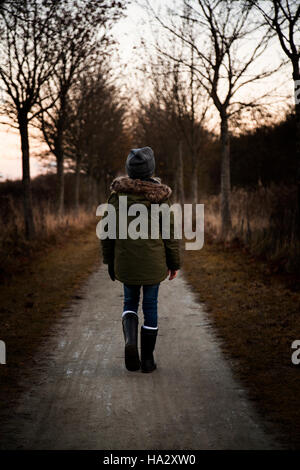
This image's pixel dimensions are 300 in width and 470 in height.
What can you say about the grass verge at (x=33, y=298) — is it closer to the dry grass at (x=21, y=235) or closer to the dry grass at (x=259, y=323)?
the dry grass at (x=21, y=235)

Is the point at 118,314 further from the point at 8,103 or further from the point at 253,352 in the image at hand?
the point at 8,103

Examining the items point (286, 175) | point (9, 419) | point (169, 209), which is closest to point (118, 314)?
point (169, 209)

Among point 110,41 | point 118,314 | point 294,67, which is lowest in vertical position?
point 118,314

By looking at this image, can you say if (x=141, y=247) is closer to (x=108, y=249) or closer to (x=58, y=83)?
(x=108, y=249)

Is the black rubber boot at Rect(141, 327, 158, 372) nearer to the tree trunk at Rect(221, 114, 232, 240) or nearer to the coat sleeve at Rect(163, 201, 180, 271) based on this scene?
the coat sleeve at Rect(163, 201, 180, 271)

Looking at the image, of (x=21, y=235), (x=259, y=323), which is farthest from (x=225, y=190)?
(x=259, y=323)

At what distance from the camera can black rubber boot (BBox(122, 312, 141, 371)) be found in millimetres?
4238

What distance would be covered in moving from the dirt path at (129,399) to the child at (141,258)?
0.31 m

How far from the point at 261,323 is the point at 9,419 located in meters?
3.55

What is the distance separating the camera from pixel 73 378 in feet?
13.6

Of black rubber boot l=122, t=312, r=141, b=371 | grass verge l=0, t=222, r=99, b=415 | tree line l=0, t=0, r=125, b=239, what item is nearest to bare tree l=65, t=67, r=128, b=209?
tree line l=0, t=0, r=125, b=239

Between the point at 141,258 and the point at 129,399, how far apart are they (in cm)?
123

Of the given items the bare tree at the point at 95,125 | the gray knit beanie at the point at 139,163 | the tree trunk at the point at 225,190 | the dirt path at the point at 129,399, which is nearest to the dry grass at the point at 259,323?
the dirt path at the point at 129,399
